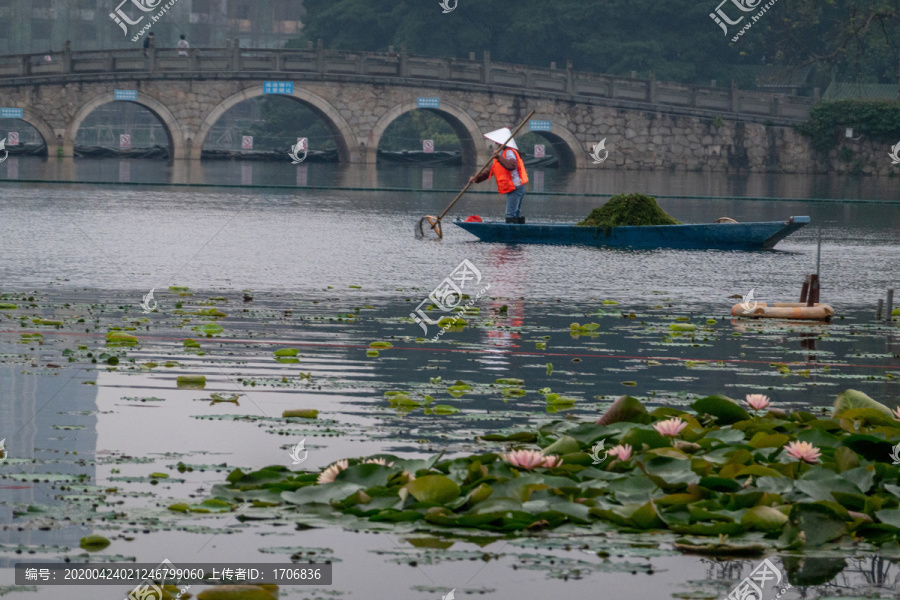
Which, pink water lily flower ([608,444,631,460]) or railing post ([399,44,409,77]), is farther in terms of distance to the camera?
railing post ([399,44,409,77])

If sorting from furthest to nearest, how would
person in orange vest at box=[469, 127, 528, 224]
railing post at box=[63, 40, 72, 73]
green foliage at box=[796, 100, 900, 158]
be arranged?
green foliage at box=[796, 100, 900, 158]
railing post at box=[63, 40, 72, 73]
person in orange vest at box=[469, 127, 528, 224]

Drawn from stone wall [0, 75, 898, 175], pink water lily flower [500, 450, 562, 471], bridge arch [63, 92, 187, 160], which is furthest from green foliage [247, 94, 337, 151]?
pink water lily flower [500, 450, 562, 471]

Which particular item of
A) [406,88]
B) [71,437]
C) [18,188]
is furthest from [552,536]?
[406,88]

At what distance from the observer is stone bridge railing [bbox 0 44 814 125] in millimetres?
49000

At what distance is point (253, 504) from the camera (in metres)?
5.29

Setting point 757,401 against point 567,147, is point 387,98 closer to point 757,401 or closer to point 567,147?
point 567,147

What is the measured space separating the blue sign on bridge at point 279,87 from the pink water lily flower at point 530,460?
153 ft

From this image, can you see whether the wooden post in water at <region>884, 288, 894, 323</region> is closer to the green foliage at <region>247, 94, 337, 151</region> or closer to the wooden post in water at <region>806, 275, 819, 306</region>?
the wooden post in water at <region>806, 275, 819, 306</region>

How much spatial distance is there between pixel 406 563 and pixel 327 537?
39 centimetres

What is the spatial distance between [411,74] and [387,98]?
52.0 inches

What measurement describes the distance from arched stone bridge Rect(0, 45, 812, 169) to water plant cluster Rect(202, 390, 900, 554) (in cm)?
4552

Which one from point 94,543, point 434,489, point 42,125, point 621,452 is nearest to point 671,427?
point 621,452

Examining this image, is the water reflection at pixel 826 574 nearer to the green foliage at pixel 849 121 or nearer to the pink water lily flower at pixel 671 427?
the pink water lily flower at pixel 671 427

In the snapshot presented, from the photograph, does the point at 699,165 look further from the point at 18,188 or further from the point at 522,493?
the point at 522,493
